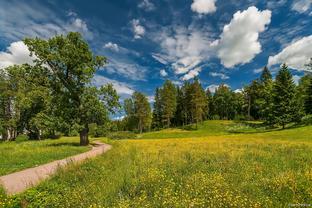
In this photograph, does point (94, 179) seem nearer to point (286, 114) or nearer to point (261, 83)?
point (286, 114)

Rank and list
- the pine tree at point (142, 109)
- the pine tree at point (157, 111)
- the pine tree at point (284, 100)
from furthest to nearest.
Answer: the pine tree at point (157, 111), the pine tree at point (142, 109), the pine tree at point (284, 100)

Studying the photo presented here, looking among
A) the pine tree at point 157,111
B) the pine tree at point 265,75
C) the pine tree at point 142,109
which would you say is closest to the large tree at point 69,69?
the pine tree at point 142,109

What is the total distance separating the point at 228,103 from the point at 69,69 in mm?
82280

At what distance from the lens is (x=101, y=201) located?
6.29 metres

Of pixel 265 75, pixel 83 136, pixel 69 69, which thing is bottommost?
pixel 83 136

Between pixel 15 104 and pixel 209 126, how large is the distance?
55.9m

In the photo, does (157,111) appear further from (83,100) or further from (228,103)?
(83,100)

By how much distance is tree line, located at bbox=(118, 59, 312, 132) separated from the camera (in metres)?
49.9

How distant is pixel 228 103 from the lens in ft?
319

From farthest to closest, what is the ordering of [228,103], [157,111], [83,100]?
[228,103]
[157,111]
[83,100]

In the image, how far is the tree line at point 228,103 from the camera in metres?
49.9

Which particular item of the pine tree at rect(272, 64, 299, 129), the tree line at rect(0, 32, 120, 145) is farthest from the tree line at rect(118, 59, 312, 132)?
the tree line at rect(0, 32, 120, 145)

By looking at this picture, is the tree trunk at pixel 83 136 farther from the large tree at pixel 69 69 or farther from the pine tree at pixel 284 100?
the pine tree at pixel 284 100

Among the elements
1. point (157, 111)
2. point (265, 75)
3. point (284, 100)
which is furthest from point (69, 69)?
point (265, 75)
